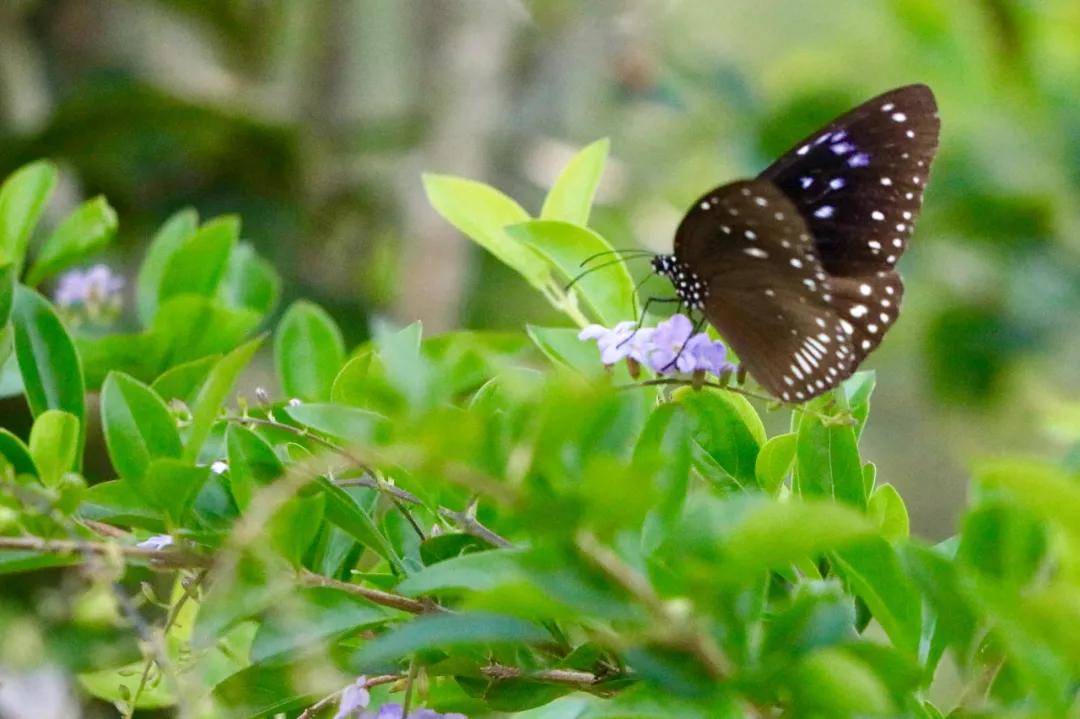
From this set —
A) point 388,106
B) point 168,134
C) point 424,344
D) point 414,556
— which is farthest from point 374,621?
point 388,106

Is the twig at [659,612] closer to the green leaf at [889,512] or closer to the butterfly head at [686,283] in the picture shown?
the green leaf at [889,512]

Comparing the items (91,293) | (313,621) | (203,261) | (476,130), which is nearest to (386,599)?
(313,621)

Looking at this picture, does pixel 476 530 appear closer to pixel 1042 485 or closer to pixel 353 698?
pixel 353 698

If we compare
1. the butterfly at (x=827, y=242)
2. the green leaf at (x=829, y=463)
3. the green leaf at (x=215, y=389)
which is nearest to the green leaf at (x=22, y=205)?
the green leaf at (x=215, y=389)

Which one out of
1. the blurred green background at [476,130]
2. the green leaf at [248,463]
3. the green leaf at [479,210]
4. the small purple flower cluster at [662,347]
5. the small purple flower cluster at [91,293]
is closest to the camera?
the green leaf at [248,463]

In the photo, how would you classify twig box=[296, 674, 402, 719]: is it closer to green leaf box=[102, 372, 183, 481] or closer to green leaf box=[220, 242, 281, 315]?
green leaf box=[102, 372, 183, 481]

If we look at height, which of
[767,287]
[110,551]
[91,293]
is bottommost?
[91,293]
